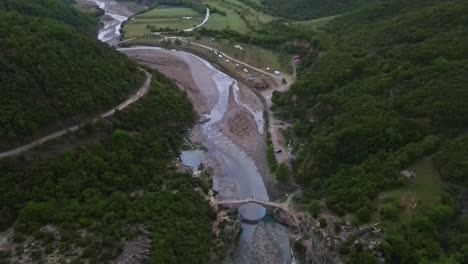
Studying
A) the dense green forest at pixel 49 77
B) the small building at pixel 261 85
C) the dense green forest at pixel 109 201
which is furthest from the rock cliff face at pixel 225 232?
the small building at pixel 261 85

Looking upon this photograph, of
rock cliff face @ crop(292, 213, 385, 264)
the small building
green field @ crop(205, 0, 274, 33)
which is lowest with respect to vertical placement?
green field @ crop(205, 0, 274, 33)

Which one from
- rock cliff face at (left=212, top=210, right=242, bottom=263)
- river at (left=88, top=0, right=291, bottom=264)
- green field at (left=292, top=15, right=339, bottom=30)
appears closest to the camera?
rock cliff face at (left=212, top=210, right=242, bottom=263)

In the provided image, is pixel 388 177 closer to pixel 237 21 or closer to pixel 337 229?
pixel 337 229

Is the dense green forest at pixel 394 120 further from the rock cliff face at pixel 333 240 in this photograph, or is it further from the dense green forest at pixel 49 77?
the dense green forest at pixel 49 77

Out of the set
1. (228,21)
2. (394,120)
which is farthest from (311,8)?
(394,120)

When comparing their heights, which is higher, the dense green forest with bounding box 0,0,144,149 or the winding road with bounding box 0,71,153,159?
the dense green forest with bounding box 0,0,144,149

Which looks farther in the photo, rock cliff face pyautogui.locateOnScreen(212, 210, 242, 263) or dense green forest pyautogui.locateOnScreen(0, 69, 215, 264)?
rock cliff face pyautogui.locateOnScreen(212, 210, 242, 263)

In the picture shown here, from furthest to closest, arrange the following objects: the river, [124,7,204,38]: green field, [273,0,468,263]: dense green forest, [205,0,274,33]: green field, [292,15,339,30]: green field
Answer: [124,7,204,38]: green field → [205,0,274,33]: green field → [292,15,339,30]: green field → the river → [273,0,468,263]: dense green forest

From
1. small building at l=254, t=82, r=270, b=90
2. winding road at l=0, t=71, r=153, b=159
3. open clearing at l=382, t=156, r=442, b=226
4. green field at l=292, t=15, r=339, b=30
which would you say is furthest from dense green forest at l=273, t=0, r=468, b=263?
winding road at l=0, t=71, r=153, b=159

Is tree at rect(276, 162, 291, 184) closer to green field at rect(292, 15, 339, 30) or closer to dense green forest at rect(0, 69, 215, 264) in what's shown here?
dense green forest at rect(0, 69, 215, 264)
